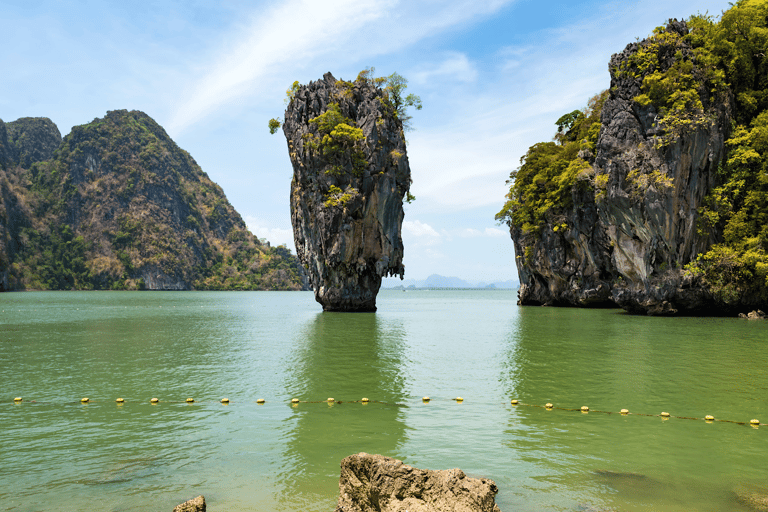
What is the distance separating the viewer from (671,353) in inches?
831

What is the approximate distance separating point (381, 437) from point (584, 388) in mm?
7858

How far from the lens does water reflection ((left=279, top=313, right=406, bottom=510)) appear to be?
25.2ft

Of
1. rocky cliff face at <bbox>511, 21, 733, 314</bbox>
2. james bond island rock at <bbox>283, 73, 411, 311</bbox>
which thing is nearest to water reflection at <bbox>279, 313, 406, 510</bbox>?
james bond island rock at <bbox>283, 73, 411, 311</bbox>

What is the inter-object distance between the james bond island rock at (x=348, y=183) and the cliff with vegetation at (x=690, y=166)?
819 inches

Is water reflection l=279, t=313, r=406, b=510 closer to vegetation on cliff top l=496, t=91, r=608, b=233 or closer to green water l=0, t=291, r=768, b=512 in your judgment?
green water l=0, t=291, r=768, b=512

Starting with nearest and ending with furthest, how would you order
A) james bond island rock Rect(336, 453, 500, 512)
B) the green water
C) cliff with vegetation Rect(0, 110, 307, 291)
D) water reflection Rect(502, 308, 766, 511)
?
james bond island rock Rect(336, 453, 500, 512), water reflection Rect(502, 308, 766, 511), the green water, cliff with vegetation Rect(0, 110, 307, 291)

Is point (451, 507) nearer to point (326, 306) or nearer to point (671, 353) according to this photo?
point (671, 353)

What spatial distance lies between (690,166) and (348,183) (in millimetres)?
30238

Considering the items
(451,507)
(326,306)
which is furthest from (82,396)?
(326,306)

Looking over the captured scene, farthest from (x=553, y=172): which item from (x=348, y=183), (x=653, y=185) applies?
(x=348, y=183)

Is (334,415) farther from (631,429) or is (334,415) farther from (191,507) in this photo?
(631,429)

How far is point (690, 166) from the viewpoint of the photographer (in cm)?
3728

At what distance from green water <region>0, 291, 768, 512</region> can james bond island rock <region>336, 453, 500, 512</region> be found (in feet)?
3.19

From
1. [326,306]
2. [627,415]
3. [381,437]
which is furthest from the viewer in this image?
[326,306]
